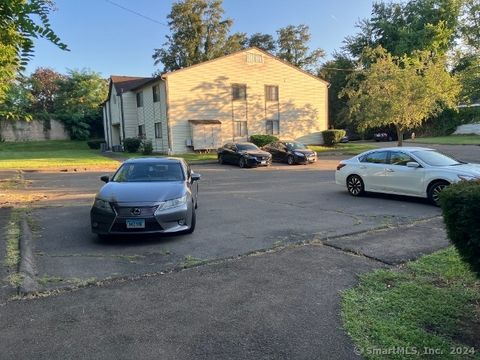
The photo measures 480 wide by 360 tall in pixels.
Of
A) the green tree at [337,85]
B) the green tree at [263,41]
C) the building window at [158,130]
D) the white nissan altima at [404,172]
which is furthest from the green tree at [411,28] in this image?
the white nissan altima at [404,172]

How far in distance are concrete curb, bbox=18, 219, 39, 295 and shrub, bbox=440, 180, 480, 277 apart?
461cm

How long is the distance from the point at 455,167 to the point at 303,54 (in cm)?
5806

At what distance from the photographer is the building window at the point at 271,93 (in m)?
35.5

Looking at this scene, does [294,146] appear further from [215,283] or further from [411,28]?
[411,28]

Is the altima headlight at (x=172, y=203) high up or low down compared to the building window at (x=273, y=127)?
down

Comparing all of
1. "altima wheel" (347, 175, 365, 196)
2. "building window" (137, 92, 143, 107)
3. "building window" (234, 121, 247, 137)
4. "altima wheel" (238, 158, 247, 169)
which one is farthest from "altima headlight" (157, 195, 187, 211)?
"building window" (137, 92, 143, 107)

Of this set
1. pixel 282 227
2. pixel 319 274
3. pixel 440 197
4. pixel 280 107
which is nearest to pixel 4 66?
pixel 282 227

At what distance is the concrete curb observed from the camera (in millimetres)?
4893

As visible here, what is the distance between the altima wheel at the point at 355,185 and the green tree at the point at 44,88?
6272 centimetres

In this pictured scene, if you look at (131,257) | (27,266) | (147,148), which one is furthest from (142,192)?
(147,148)

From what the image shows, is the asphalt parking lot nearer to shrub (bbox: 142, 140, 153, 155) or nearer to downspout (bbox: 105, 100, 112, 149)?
shrub (bbox: 142, 140, 153, 155)

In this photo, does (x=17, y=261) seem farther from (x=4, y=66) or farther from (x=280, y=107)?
A: (x=280, y=107)

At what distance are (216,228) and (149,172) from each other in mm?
1800

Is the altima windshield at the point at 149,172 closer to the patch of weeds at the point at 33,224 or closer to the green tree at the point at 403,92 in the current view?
the patch of weeds at the point at 33,224
